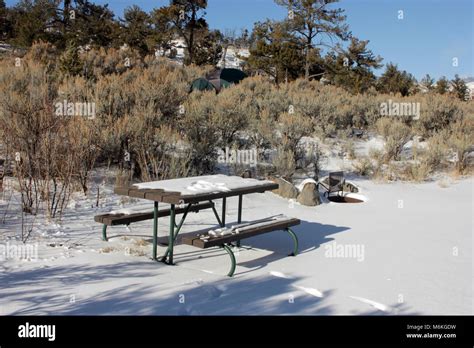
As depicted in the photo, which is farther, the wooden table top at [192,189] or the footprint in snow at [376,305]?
the wooden table top at [192,189]

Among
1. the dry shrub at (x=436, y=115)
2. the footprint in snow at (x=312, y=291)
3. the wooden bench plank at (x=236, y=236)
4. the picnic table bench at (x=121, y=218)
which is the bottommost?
the footprint in snow at (x=312, y=291)

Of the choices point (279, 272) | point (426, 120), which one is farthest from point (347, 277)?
point (426, 120)

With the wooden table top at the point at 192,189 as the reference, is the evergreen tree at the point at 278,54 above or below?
above

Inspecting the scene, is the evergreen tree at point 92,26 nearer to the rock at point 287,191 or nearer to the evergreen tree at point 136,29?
the evergreen tree at point 136,29

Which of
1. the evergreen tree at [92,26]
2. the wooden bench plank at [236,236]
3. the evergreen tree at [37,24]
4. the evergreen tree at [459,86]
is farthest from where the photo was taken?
the evergreen tree at [459,86]

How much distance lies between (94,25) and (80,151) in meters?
20.7

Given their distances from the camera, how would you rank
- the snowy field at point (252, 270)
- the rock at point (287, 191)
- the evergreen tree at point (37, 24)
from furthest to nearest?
1. the evergreen tree at point (37, 24)
2. the rock at point (287, 191)
3. the snowy field at point (252, 270)

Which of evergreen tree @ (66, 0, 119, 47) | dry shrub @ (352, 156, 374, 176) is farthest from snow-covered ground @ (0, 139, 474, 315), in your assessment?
evergreen tree @ (66, 0, 119, 47)

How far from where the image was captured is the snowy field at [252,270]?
160 inches

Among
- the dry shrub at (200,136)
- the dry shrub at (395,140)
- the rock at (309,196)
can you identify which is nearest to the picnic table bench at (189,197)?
the rock at (309,196)

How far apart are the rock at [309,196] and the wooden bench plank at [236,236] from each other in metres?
2.77

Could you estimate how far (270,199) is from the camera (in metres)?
8.78
